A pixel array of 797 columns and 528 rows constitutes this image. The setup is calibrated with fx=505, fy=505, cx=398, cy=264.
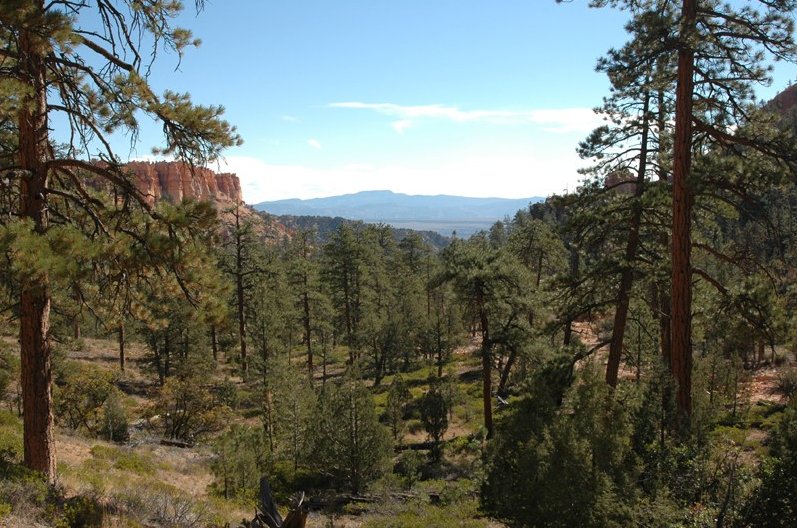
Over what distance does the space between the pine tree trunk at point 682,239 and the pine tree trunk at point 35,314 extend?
32.4 ft

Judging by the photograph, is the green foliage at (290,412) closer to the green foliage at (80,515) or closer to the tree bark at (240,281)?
the tree bark at (240,281)

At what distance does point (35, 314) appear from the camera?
6637mm

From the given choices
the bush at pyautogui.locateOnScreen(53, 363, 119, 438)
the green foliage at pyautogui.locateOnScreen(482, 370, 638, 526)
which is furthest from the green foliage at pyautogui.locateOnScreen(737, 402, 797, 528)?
the bush at pyautogui.locateOnScreen(53, 363, 119, 438)

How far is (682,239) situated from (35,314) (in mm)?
10472

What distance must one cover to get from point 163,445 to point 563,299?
45.8ft

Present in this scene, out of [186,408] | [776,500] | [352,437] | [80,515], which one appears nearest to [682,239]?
[776,500]

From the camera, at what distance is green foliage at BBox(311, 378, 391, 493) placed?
15383 millimetres

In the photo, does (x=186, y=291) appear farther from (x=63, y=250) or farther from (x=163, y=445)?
(x=163, y=445)

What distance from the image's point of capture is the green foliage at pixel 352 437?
50.5 ft

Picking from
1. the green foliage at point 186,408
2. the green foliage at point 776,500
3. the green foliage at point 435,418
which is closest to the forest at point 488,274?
the green foliage at point 776,500

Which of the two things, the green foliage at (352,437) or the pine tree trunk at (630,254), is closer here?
the pine tree trunk at (630,254)

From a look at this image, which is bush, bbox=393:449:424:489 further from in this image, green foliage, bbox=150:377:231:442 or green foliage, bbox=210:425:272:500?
green foliage, bbox=150:377:231:442

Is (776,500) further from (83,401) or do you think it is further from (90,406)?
(83,401)

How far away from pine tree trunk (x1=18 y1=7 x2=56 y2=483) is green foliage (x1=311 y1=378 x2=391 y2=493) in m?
9.11
